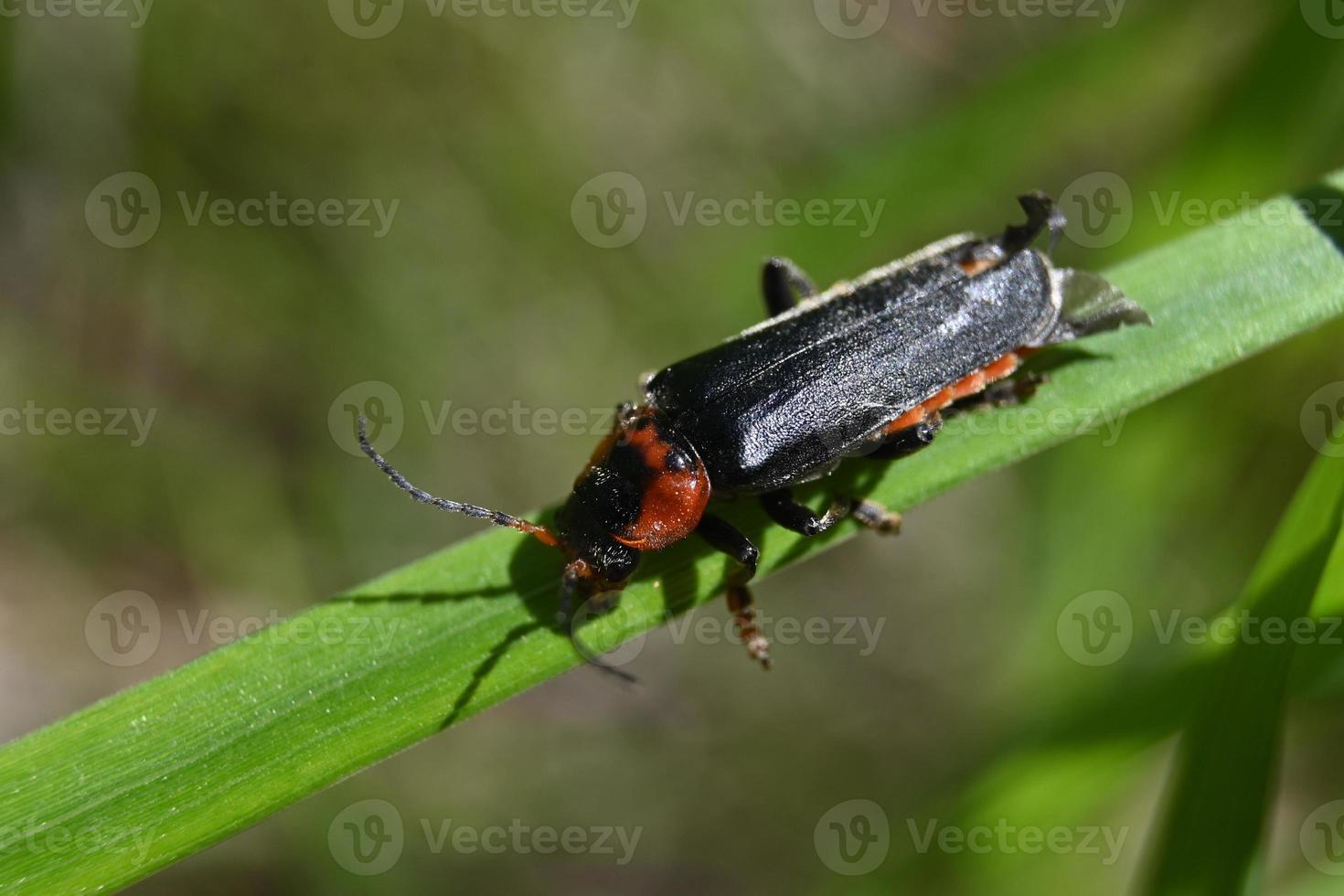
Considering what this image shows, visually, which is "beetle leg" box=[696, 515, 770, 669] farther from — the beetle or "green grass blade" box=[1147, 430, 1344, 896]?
"green grass blade" box=[1147, 430, 1344, 896]

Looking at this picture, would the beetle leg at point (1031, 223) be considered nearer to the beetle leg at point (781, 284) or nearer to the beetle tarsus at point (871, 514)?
the beetle leg at point (781, 284)

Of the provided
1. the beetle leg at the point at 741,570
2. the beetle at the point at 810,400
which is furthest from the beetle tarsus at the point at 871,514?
the beetle leg at the point at 741,570

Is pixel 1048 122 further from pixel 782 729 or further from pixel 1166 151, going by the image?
pixel 782 729

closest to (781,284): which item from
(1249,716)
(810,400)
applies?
(810,400)

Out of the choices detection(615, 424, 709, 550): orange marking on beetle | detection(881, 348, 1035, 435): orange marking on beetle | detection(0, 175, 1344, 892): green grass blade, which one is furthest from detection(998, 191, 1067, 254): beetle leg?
detection(615, 424, 709, 550): orange marking on beetle

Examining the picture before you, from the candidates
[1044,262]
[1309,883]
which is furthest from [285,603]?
[1309,883]

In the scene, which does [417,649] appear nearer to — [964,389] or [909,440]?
[909,440]

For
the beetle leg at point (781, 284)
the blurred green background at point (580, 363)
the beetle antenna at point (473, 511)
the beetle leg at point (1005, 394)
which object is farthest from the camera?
the blurred green background at point (580, 363)
